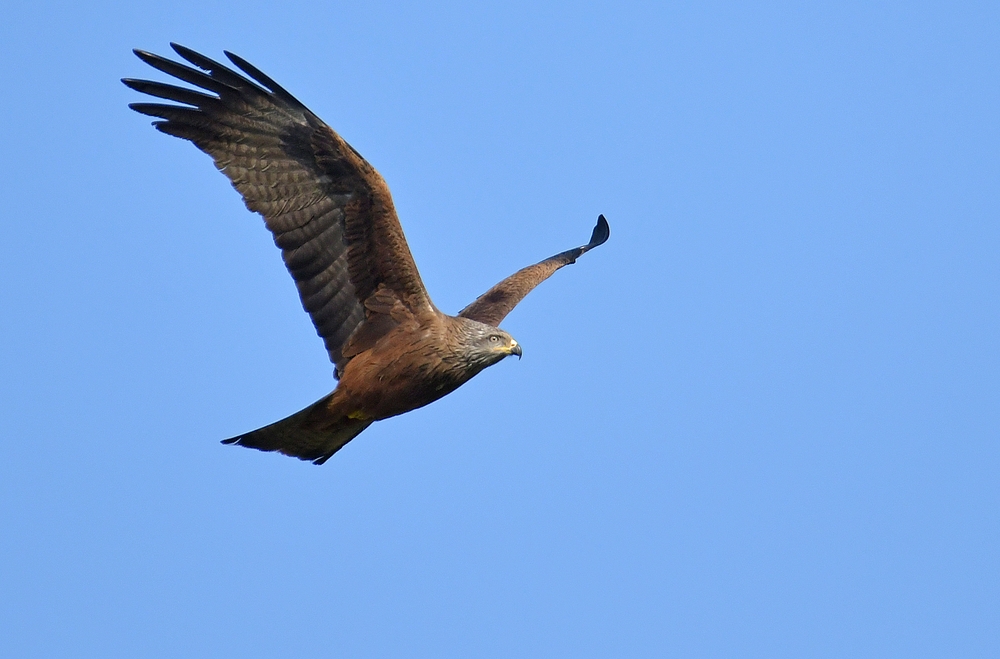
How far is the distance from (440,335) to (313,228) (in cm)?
120

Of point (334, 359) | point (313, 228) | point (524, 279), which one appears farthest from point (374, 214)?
point (524, 279)

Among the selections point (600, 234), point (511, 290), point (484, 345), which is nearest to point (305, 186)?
point (484, 345)

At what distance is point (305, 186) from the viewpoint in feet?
35.6

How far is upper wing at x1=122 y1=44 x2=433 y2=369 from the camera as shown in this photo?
10.7m

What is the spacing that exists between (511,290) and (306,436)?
3.14 meters

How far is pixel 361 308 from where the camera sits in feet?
36.9

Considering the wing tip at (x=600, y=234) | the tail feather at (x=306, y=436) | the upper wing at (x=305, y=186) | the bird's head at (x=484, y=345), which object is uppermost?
the wing tip at (x=600, y=234)

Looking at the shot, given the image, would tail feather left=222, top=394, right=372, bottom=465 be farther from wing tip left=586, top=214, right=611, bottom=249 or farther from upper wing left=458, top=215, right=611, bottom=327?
wing tip left=586, top=214, right=611, bottom=249

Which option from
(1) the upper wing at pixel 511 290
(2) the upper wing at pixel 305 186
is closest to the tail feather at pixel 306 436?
(2) the upper wing at pixel 305 186

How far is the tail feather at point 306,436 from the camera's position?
11.1 metres

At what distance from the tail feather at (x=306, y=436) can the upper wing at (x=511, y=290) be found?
6.06 feet

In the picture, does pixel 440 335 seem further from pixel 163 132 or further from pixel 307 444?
pixel 163 132

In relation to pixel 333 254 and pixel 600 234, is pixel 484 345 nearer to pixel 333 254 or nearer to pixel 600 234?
pixel 333 254

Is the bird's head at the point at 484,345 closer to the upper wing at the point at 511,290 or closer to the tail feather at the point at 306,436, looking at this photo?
the tail feather at the point at 306,436
